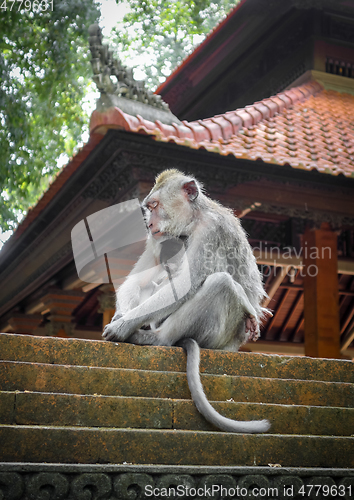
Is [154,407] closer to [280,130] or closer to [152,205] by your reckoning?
[152,205]

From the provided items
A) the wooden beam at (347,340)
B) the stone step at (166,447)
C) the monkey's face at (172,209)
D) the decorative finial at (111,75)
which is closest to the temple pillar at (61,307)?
the decorative finial at (111,75)

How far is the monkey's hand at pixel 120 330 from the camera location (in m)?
3.38

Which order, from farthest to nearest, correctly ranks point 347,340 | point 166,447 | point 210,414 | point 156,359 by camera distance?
point 347,340
point 156,359
point 210,414
point 166,447

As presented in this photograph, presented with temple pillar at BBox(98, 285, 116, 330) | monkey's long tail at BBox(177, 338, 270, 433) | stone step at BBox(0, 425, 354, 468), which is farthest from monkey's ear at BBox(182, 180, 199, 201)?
temple pillar at BBox(98, 285, 116, 330)

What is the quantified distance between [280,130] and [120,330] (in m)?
3.71

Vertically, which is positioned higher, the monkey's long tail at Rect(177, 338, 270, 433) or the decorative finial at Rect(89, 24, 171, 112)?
the decorative finial at Rect(89, 24, 171, 112)

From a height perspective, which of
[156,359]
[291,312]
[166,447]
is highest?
[291,312]

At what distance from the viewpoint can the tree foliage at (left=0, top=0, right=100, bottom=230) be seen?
10.4m

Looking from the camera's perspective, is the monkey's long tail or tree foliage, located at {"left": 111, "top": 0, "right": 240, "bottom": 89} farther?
tree foliage, located at {"left": 111, "top": 0, "right": 240, "bottom": 89}

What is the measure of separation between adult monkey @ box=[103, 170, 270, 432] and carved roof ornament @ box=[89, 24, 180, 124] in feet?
5.69

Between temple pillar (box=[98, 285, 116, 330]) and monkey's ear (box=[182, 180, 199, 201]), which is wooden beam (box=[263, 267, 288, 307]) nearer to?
temple pillar (box=[98, 285, 116, 330])

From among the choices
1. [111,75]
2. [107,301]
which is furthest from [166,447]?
[107,301]

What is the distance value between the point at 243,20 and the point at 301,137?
8.80 ft

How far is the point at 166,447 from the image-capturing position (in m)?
2.77
